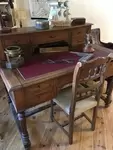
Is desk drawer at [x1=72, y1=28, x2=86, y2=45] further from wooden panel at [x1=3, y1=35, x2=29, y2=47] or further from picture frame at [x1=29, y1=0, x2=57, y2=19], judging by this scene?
picture frame at [x1=29, y1=0, x2=57, y2=19]

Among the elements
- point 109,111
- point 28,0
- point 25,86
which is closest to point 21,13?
point 28,0

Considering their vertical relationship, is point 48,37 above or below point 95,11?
below

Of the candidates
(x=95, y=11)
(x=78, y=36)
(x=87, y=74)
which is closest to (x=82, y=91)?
(x=87, y=74)

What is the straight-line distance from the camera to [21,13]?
243cm

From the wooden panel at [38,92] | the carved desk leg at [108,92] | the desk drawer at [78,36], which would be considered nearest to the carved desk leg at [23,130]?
the wooden panel at [38,92]

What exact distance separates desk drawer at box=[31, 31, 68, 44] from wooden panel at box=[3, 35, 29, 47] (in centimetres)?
8

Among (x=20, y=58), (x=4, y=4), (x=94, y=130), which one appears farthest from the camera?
(x=4, y=4)

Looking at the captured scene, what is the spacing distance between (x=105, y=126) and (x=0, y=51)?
1.48 metres

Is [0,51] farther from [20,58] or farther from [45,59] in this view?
[45,59]

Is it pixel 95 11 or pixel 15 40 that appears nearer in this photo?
pixel 15 40

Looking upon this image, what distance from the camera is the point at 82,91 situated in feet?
4.74

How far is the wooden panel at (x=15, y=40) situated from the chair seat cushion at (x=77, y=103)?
0.67 m

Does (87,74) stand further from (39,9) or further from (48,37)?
(39,9)

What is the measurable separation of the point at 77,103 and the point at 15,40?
2.87 ft
